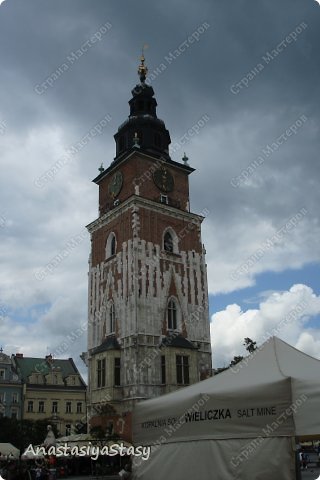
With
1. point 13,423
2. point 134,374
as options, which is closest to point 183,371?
point 134,374

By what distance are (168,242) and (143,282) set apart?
4.73 metres

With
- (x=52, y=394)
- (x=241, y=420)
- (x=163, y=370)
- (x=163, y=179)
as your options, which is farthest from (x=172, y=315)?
(x=52, y=394)

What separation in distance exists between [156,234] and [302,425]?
29.8 meters

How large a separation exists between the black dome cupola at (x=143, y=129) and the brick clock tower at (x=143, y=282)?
3.6 inches

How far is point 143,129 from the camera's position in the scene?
39469mm

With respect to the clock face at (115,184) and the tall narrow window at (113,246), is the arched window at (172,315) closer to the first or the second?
the tall narrow window at (113,246)

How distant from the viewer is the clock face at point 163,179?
123 feet

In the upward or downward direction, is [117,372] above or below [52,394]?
below

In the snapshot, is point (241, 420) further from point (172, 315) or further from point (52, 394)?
point (52, 394)

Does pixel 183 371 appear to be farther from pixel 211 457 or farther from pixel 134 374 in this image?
pixel 211 457

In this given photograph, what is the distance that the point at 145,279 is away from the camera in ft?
109

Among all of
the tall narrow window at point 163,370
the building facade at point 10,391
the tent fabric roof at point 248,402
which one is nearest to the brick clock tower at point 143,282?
the tall narrow window at point 163,370

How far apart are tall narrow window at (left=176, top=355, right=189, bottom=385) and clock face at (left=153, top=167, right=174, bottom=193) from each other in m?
12.9

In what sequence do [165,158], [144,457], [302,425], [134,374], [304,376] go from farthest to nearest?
[165,158], [134,374], [144,457], [304,376], [302,425]
